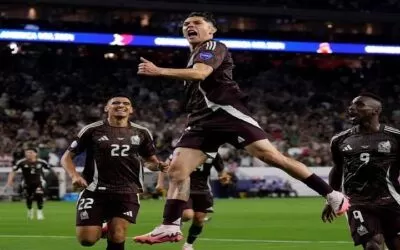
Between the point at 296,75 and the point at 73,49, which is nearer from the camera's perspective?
the point at 73,49

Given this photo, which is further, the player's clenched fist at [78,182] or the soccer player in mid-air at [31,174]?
the soccer player in mid-air at [31,174]

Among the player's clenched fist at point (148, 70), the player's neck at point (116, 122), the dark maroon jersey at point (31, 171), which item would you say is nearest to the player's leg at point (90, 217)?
the player's neck at point (116, 122)

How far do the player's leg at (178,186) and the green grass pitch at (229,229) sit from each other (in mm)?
7848

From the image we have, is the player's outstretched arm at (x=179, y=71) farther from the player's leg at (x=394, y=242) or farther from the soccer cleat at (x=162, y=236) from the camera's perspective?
the player's leg at (x=394, y=242)

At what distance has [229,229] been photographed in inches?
965

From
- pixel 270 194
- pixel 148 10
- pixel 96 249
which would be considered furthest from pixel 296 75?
pixel 96 249

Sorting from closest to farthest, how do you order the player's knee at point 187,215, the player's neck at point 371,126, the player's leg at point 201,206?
the player's neck at point 371,126, the player's knee at point 187,215, the player's leg at point 201,206

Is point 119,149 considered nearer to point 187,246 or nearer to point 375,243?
point 375,243

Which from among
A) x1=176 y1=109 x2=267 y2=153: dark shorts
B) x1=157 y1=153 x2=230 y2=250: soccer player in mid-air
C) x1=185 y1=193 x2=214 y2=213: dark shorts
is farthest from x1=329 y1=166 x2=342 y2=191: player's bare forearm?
x1=185 y1=193 x2=214 y2=213: dark shorts

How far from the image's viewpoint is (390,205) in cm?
1166

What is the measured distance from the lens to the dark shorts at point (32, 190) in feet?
97.8

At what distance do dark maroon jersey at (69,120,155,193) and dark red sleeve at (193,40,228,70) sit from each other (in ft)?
12.2

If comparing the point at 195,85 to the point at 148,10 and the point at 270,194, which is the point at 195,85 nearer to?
the point at 270,194

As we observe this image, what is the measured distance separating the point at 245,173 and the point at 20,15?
53.1ft
